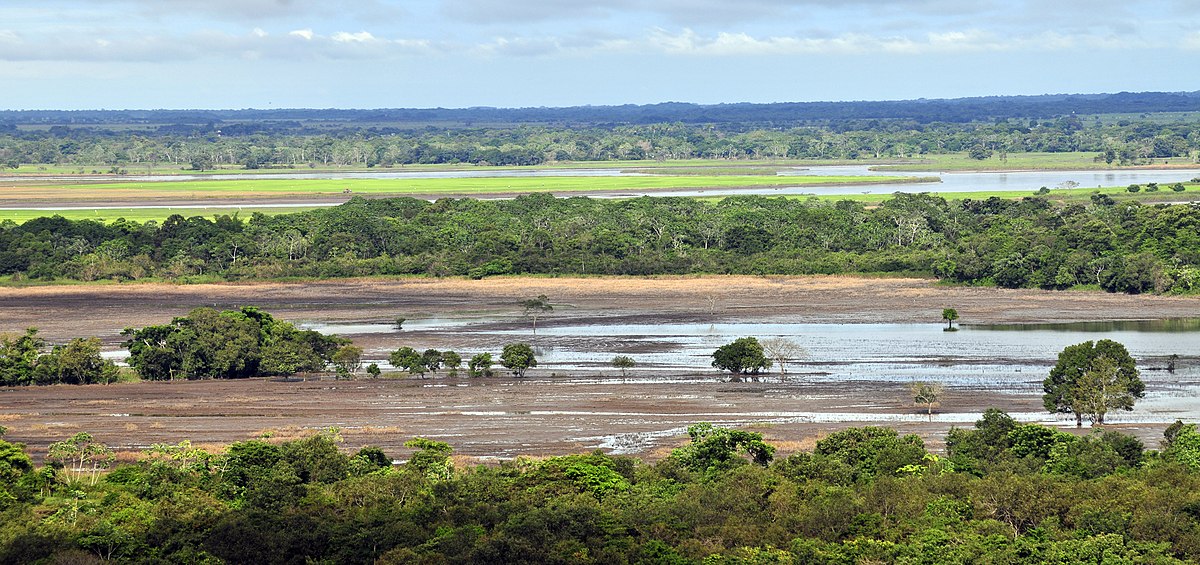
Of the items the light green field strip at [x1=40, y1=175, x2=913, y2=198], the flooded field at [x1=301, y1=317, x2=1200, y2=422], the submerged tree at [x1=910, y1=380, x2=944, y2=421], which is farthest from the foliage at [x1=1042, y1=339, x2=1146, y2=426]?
the light green field strip at [x1=40, y1=175, x2=913, y2=198]

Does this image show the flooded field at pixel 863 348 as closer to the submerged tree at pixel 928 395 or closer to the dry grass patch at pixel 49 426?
the submerged tree at pixel 928 395

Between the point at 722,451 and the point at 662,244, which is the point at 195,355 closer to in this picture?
the point at 722,451

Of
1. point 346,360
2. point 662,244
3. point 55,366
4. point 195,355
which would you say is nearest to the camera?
point 55,366

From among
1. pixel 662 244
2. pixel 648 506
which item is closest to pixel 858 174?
pixel 662 244

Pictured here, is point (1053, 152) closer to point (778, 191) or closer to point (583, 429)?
point (778, 191)

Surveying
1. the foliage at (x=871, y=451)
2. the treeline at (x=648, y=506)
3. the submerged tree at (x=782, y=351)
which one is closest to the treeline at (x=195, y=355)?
the submerged tree at (x=782, y=351)

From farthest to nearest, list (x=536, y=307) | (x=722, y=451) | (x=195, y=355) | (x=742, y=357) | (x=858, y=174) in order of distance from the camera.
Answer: (x=858, y=174) < (x=536, y=307) < (x=195, y=355) < (x=742, y=357) < (x=722, y=451)
